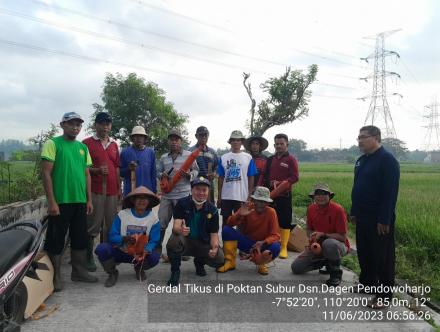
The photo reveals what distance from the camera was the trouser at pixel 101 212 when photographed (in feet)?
15.3

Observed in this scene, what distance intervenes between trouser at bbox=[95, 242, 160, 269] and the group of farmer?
1 centimetres

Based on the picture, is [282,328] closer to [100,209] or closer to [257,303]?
[257,303]

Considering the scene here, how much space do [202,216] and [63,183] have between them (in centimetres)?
153

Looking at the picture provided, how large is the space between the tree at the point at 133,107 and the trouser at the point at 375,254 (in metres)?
18.9

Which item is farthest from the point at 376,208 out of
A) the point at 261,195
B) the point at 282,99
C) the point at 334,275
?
the point at 282,99

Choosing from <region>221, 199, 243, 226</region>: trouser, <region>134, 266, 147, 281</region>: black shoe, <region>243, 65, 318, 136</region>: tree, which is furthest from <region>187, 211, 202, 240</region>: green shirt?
<region>243, 65, 318, 136</region>: tree

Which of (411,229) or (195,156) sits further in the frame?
(411,229)

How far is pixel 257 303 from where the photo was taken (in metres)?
3.73

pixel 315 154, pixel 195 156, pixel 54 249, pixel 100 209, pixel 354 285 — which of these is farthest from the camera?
pixel 315 154

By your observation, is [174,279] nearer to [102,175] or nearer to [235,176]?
[102,175]

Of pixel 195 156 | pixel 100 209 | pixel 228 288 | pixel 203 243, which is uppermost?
pixel 195 156

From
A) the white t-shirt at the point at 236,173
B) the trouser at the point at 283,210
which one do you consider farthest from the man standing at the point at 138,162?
the trouser at the point at 283,210

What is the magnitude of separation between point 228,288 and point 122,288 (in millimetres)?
1117

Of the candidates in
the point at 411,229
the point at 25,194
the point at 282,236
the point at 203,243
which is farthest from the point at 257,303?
the point at 25,194
